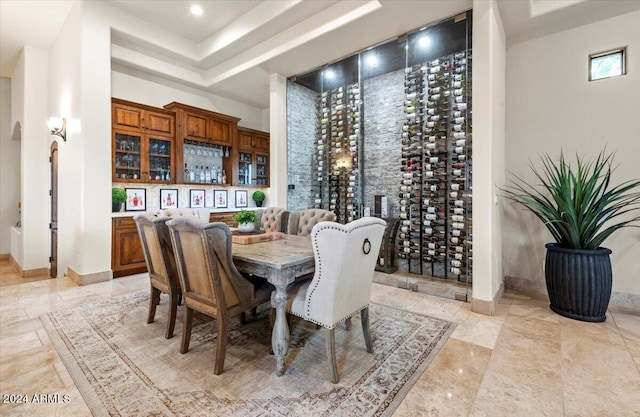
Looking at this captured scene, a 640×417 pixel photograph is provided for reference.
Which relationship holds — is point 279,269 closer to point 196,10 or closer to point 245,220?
point 245,220

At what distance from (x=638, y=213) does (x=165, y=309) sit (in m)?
5.09

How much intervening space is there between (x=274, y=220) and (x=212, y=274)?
1962 mm

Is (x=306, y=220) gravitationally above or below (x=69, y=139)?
below

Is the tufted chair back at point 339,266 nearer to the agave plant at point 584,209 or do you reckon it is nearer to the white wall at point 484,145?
the white wall at point 484,145

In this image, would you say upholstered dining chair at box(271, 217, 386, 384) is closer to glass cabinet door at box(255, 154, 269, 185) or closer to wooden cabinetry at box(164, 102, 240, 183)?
wooden cabinetry at box(164, 102, 240, 183)

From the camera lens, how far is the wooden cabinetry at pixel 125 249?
4.12 m

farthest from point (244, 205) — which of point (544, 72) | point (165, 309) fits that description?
point (544, 72)

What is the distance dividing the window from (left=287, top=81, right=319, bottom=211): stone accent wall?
146 inches

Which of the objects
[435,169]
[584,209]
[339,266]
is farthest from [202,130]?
[584,209]

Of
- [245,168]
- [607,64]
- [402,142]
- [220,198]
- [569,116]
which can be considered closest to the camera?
[607,64]

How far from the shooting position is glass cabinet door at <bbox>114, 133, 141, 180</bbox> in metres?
4.42

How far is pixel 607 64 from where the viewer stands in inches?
125

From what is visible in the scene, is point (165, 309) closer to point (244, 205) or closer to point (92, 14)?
point (244, 205)

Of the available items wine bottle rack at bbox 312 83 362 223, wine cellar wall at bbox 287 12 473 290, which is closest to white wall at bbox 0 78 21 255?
wine cellar wall at bbox 287 12 473 290
